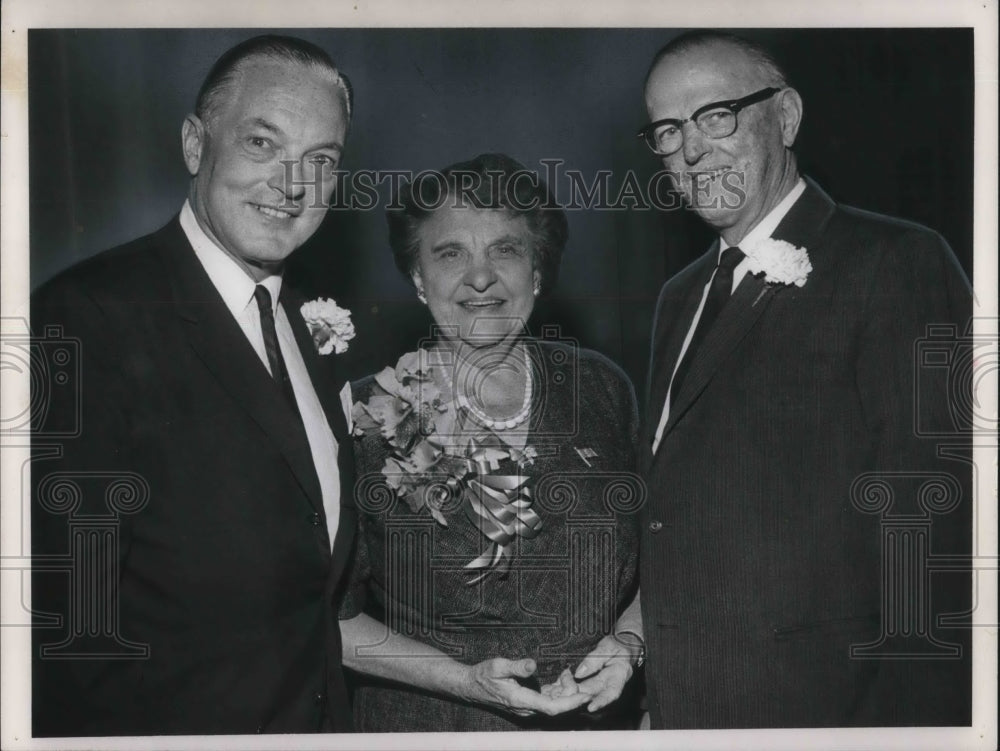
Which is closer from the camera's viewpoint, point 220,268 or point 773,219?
point 220,268

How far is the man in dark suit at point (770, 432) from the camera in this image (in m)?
3.86

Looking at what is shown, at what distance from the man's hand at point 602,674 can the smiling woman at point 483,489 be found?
0.02m

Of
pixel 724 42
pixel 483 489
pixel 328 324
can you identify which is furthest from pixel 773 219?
pixel 328 324

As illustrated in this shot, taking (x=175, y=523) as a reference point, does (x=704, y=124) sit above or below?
above

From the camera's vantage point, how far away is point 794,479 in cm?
387

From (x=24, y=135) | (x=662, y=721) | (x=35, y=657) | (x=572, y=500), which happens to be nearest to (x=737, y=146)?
(x=572, y=500)

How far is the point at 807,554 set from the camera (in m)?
3.88

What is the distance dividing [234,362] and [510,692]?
145cm

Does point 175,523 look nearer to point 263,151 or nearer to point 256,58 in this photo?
point 263,151

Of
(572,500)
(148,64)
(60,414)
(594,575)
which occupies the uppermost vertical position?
(148,64)

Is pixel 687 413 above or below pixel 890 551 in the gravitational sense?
above

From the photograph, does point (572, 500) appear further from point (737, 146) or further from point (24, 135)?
point (24, 135)

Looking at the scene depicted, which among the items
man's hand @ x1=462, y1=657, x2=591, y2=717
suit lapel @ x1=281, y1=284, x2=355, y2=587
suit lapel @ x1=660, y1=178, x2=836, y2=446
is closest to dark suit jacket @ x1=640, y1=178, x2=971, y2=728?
suit lapel @ x1=660, y1=178, x2=836, y2=446

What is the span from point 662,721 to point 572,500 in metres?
0.82
